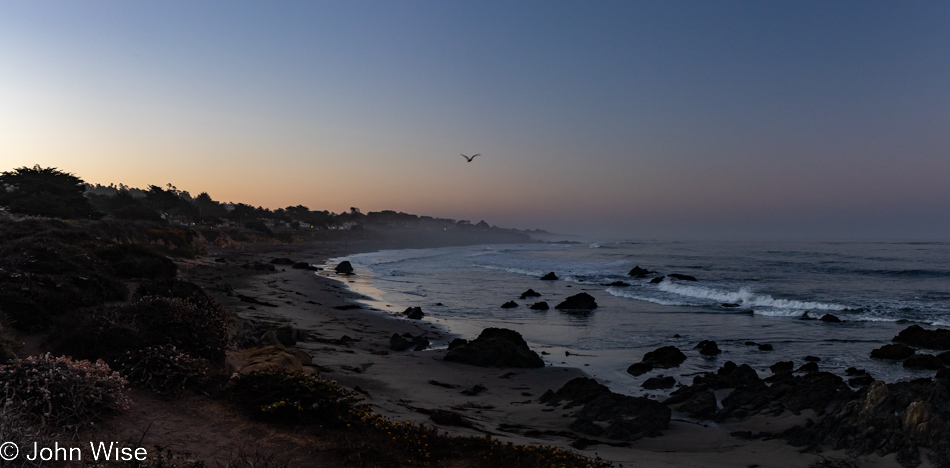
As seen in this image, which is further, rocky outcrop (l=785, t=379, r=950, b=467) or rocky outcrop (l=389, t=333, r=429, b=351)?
rocky outcrop (l=389, t=333, r=429, b=351)

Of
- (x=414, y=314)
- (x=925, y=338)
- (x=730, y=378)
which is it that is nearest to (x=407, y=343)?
(x=414, y=314)

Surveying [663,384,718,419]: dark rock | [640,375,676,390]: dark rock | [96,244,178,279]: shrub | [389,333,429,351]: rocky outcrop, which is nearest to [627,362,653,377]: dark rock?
[640,375,676,390]: dark rock

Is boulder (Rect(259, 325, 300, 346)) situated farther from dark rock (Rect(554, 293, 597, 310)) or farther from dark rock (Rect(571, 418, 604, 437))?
dark rock (Rect(554, 293, 597, 310))

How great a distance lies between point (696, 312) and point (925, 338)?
8.49 meters

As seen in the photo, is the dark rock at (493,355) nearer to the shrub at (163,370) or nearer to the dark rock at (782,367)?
the dark rock at (782,367)

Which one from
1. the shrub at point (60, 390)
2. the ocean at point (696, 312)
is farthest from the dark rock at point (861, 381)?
the shrub at point (60, 390)

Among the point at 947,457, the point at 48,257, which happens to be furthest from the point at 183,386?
the point at 947,457

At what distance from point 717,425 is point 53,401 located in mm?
9988

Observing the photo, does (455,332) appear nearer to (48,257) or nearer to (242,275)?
(48,257)

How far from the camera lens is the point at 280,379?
273 inches

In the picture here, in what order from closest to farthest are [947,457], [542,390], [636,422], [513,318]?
1. [947,457]
2. [636,422]
3. [542,390]
4. [513,318]

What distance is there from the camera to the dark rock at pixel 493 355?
12852mm

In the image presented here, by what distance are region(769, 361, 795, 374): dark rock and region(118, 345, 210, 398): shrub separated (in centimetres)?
1284

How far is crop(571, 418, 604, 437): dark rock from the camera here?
814cm
